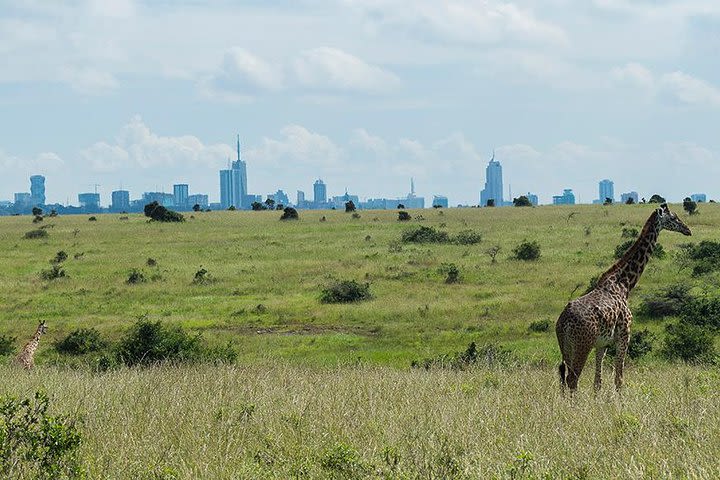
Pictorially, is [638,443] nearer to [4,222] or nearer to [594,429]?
[594,429]

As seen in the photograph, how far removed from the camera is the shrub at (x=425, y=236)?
5359 cm

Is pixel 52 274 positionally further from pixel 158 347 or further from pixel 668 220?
pixel 668 220

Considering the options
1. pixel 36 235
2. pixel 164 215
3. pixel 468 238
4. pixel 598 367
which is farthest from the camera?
pixel 164 215

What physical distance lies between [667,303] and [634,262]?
17.6 m

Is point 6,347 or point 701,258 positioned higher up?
point 701,258

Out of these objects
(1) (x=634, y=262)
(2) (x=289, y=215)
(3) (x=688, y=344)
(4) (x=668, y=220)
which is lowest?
(3) (x=688, y=344)

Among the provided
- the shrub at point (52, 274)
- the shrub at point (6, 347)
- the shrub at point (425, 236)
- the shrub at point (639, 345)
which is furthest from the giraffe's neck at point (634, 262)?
the shrub at point (425, 236)

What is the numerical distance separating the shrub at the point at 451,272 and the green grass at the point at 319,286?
292 millimetres

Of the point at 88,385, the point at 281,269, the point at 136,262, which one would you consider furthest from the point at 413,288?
the point at 88,385

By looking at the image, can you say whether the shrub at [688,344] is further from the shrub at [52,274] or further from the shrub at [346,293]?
the shrub at [52,274]

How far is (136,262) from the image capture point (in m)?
48.0

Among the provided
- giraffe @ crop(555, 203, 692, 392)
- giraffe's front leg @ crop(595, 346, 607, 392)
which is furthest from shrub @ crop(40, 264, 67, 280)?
Answer: giraffe's front leg @ crop(595, 346, 607, 392)

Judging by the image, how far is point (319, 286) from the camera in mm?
38938

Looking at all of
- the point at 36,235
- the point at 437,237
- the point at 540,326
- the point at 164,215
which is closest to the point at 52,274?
the point at 36,235
